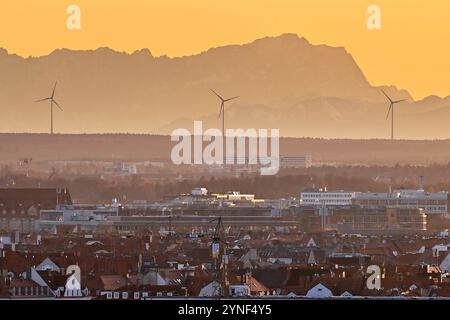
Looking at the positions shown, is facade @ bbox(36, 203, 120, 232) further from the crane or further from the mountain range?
the mountain range

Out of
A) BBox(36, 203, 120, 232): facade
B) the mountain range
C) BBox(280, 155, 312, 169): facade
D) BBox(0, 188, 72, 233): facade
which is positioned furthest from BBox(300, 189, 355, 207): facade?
the mountain range

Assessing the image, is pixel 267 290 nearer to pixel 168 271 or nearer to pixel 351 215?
pixel 168 271

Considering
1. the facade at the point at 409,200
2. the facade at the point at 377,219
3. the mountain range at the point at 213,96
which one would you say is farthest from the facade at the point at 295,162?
the facade at the point at 377,219

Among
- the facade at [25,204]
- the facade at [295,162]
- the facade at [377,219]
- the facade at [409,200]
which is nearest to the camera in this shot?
the facade at [377,219]

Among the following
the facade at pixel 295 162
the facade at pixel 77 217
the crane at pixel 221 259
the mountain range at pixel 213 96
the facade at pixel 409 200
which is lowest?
the crane at pixel 221 259

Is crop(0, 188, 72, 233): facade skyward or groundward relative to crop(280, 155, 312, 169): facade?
groundward

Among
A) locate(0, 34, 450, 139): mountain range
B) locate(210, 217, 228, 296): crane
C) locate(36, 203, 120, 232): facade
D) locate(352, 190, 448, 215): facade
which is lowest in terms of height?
locate(210, 217, 228, 296): crane

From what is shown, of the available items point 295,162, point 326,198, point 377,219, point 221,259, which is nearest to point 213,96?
point 295,162

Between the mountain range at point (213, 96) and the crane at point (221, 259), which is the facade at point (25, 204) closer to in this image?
the crane at point (221, 259)
